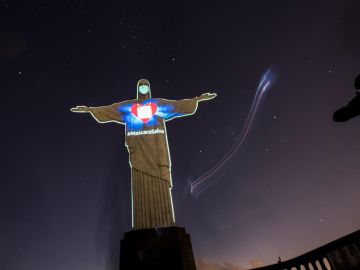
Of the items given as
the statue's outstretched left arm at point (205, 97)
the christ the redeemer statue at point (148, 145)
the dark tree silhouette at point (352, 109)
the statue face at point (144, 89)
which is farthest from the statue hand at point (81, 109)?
the dark tree silhouette at point (352, 109)

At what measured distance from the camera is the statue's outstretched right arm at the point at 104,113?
8391 mm

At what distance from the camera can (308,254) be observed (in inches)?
218

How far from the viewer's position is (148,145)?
7.92 m

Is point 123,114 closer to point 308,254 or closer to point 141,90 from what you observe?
point 141,90

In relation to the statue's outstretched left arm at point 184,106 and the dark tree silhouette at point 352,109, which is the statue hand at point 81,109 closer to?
the statue's outstretched left arm at point 184,106

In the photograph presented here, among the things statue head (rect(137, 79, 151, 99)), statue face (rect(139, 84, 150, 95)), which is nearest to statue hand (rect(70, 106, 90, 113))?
statue head (rect(137, 79, 151, 99))

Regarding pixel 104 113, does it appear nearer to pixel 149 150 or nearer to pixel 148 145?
pixel 148 145

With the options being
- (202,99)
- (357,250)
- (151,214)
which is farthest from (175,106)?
(357,250)

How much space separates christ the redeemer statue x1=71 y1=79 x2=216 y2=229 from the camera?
22.8ft

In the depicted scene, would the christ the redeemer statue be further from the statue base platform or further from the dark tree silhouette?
the dark tree silhouette

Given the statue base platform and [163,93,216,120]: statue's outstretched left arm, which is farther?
[163,93,216,120]: statue's outstretched left arm

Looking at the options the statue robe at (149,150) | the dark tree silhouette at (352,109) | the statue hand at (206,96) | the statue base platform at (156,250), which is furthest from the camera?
the statue hand at (206,96)

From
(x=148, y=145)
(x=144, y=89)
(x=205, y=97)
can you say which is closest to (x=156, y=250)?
(x=148, y=145)

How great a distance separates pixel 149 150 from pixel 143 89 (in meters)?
2.47
